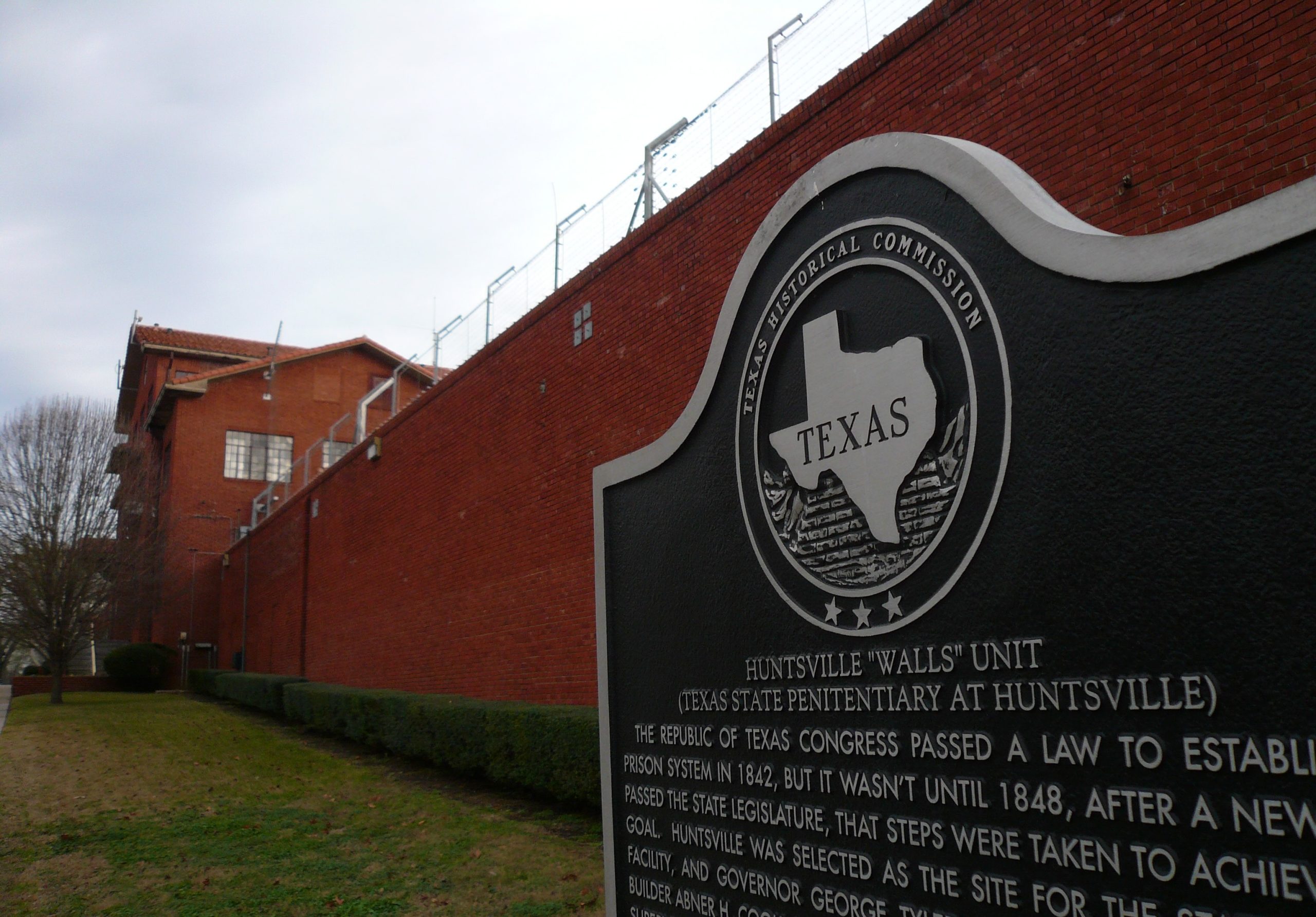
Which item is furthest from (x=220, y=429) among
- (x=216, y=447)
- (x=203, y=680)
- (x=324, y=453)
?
(x=324, y=453)

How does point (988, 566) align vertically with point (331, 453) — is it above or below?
below

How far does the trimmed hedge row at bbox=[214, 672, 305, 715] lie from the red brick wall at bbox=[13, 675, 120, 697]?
7.38 m

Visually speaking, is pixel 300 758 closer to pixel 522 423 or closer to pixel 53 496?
pixel 522 423

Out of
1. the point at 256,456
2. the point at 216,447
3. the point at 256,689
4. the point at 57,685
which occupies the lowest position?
the point at 256,689

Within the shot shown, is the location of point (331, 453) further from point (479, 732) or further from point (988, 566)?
point (988, 566)

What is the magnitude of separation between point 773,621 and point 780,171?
20.1 feet

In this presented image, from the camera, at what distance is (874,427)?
2.11 metres

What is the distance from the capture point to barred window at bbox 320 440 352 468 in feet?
78.0

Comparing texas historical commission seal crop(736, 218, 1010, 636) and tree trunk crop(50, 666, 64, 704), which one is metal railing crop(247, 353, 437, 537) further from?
texas historical commission seal crop(736, 218, 1010, 636)

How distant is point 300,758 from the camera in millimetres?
13844

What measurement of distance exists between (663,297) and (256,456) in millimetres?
29326

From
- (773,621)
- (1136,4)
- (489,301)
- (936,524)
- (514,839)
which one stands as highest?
(489,301)

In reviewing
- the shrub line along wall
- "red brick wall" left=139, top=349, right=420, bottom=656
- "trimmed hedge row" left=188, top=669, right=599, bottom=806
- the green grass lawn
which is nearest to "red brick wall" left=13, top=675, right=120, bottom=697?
"red brick wall" left=139, top=349, right=420, bottom=656

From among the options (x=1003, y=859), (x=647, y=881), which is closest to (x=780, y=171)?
(x=647, y=881)
